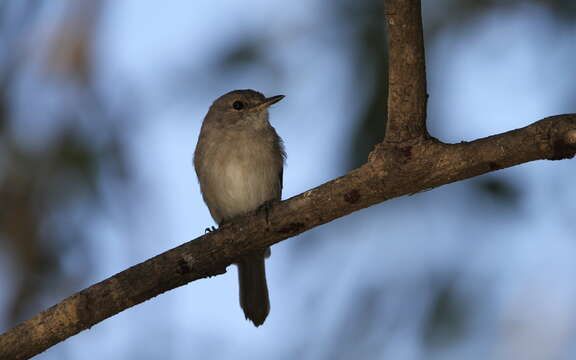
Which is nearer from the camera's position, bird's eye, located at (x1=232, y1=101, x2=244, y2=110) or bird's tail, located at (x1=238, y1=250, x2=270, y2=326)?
bird's tail, located at (x1=238, y1=250, x2=270, y2=326)

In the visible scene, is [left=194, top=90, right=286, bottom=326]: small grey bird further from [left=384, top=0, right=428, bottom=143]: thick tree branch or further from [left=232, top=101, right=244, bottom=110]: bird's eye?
[left=384, top=0, right=428, bottom=143]: thick tree branch

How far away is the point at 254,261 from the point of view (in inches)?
277

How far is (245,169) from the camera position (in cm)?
673

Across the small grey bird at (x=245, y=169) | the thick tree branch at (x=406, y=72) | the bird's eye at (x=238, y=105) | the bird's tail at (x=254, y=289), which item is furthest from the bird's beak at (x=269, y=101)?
the thick tree branch at (x=406, y=72)

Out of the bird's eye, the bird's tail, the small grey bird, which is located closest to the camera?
the bird's tail

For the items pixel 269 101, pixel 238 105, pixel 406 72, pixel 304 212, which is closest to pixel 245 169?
pixel 269 101

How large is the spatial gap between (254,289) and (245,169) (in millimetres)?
1003

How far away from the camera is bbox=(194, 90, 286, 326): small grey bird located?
22.1ft

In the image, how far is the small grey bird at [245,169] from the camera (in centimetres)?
673

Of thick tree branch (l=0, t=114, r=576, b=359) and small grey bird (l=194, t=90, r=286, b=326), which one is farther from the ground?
small grey bird (l=194, t=90, r=286, b=326)

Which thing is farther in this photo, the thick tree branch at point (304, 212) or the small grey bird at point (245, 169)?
the small grey bird at point (245, 169)

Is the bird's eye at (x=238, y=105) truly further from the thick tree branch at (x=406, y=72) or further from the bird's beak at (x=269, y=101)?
the thick tree branch at (x=406, y=72)

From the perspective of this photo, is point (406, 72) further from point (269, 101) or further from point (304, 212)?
point (269, 101)

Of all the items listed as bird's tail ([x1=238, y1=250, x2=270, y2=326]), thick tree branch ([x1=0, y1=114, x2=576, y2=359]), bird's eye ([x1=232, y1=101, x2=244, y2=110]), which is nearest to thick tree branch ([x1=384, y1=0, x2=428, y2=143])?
Answer: thick tree branch ([x1=0, y1=114, x2=576, y2=359])
